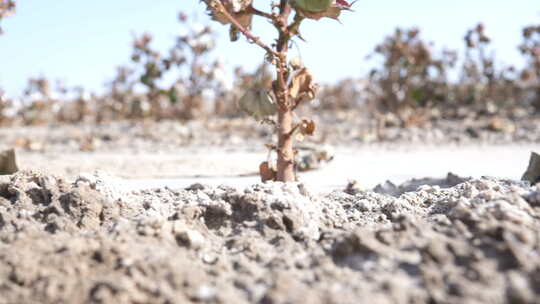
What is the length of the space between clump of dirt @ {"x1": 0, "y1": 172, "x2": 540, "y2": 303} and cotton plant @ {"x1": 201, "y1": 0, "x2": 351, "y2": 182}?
0.55 metres

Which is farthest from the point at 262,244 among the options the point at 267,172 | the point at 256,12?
the point at 256,12

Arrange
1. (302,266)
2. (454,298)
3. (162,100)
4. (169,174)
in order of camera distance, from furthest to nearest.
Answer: (162,100), (169,174), (302,266), (454,298)

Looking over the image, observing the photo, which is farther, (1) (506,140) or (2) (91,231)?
(1) (506,140)

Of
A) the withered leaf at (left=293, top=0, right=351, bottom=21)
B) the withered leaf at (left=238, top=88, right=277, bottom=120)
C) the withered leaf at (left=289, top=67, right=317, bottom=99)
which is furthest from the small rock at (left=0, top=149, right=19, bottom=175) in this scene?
the withered leaf at (left=293, top=0, right=351, bottom=21)

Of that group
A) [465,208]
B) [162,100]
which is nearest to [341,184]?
[465,208]

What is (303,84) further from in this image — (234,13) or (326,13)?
(234,13)

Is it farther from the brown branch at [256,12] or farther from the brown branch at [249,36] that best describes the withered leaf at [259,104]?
the brown branch at [256,12]

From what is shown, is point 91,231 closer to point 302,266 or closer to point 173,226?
point 173,226

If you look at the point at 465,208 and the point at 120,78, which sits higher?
the point at 120,78

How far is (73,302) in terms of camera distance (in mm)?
1576

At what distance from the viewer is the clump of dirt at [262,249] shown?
153 cm

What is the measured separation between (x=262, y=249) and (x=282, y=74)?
3.90 ft

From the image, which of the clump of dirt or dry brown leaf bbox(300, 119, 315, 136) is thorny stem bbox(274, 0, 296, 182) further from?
the clump of dirt

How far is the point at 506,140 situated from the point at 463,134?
0.99 meters
